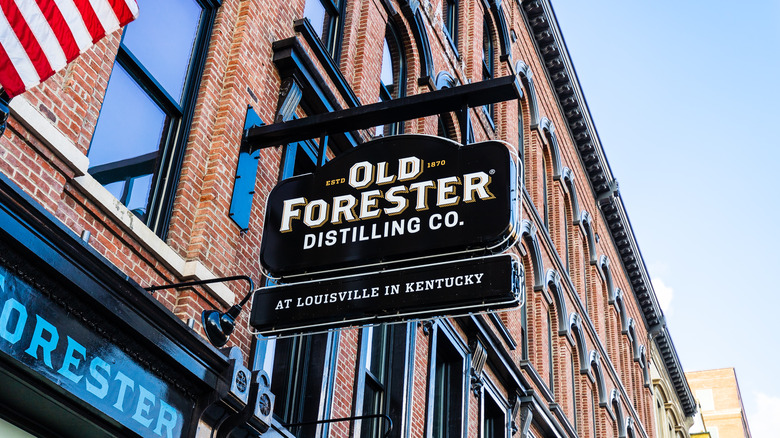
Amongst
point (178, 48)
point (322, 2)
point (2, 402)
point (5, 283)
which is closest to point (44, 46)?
point (5, 283)

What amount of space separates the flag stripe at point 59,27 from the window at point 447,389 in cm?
998

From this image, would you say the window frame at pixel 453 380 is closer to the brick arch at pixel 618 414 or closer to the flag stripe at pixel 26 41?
the flag stripe at pixel 26 41

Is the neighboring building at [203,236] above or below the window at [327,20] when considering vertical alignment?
below

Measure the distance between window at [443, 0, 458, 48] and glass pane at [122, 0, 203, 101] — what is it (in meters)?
10.6

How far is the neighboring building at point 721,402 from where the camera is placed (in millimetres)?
74500

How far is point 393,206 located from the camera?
850 cm

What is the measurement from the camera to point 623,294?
3278 centimetres

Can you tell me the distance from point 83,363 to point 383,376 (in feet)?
23.0

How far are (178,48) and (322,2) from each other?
14.2ft

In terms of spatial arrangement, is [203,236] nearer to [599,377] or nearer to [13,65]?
[13,65]

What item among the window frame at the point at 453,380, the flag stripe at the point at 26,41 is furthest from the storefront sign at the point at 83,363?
the window frame at the point at 453,380

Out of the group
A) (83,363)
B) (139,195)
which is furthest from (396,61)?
(83,363)

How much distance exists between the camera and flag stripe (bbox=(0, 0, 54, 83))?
5.58m

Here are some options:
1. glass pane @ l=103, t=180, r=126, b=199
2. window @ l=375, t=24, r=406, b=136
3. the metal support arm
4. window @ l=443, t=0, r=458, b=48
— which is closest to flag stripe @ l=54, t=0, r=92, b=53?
glass pane @ l=103, t=180, r=126, b=199
